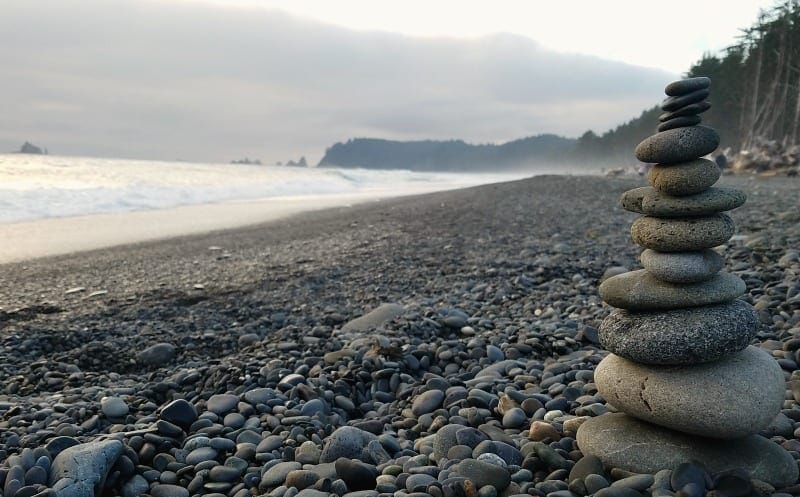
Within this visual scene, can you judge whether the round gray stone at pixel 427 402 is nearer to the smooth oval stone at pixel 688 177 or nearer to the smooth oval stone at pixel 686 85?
the smooth oval stone at pixel 688 177

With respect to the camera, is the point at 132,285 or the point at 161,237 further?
the point at 161,237

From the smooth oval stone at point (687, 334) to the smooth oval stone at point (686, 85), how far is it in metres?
1.21

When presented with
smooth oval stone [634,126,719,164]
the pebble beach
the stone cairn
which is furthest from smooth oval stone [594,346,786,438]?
smooth oval stone [634,126,719,164]

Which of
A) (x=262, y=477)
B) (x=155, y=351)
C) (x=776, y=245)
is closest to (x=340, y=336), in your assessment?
(x=155, y=351)

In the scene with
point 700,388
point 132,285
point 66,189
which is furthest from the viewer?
point 66,189

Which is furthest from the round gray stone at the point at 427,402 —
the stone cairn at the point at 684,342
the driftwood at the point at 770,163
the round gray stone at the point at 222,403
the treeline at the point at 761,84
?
the treeline at the point at 761,84

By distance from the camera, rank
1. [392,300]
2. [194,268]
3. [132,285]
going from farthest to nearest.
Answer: [194,268] → [132,285] → [392,300]

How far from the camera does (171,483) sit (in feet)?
10.8

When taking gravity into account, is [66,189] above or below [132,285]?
above

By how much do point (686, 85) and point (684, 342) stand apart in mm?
1419

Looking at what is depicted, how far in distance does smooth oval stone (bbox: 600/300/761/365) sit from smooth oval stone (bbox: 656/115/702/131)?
1042mm

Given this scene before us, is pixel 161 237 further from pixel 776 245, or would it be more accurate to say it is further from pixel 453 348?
pixel 776 245

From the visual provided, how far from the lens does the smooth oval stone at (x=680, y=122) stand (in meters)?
3.25

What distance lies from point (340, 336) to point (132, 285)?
174 inches
